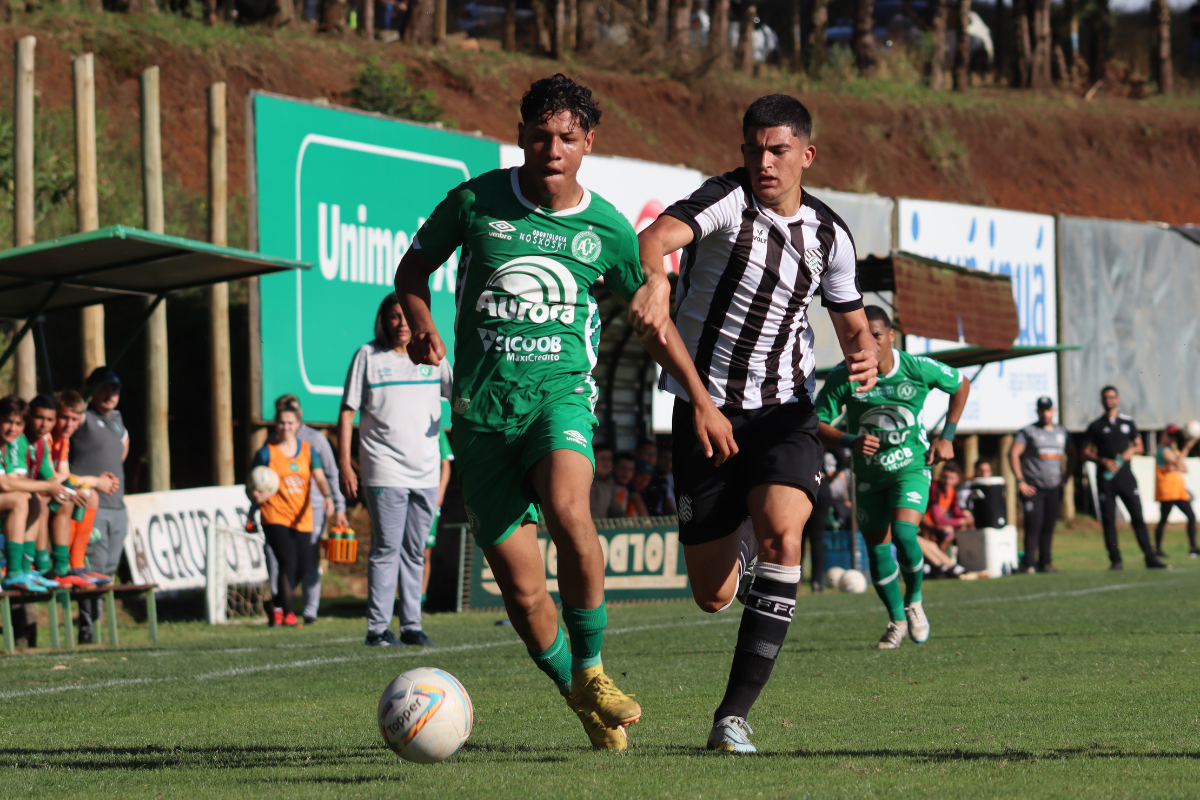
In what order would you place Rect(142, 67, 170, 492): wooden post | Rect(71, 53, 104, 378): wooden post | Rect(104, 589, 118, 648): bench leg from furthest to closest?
Rect(142, 67, 170, 492): wooden post → Rect(71, 53, 104, 378): wooden post → Rect(104, 589, 118, 648): bench leg

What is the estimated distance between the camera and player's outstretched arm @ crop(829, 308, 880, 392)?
5734 mm

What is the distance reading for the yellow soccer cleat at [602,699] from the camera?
16.7ft

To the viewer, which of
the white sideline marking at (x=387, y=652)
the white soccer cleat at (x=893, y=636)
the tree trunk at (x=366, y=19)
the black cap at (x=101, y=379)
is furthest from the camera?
the tree trunk at (x=366, y=19)

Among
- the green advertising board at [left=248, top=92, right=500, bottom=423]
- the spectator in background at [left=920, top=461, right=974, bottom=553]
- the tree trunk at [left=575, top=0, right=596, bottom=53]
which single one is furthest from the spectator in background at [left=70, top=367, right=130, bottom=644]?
the tree trunk at [left=575, top=0, right=596, bottom=53]

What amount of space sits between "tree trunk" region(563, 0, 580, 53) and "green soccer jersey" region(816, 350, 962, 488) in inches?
1330

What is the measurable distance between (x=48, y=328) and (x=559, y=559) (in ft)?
56.4

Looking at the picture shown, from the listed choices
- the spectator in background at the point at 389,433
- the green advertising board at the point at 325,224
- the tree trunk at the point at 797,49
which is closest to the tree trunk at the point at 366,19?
the tree trunk at the point at 797,49

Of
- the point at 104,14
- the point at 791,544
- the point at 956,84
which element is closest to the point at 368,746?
the point at 791,544

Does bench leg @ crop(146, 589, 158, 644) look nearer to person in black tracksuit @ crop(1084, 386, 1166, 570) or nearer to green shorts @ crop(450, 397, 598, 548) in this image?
green shorts @ crop(450, 397, 598, 548)

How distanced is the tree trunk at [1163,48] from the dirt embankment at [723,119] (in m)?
2.08

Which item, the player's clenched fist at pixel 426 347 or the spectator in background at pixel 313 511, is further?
the spectator in background at pixel 313 511

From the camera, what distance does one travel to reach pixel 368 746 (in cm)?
554

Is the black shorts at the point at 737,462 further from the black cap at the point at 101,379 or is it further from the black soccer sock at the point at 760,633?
the black cap at the point at 101,379

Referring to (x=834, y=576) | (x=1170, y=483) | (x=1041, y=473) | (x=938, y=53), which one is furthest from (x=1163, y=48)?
(x=834, y=576)
